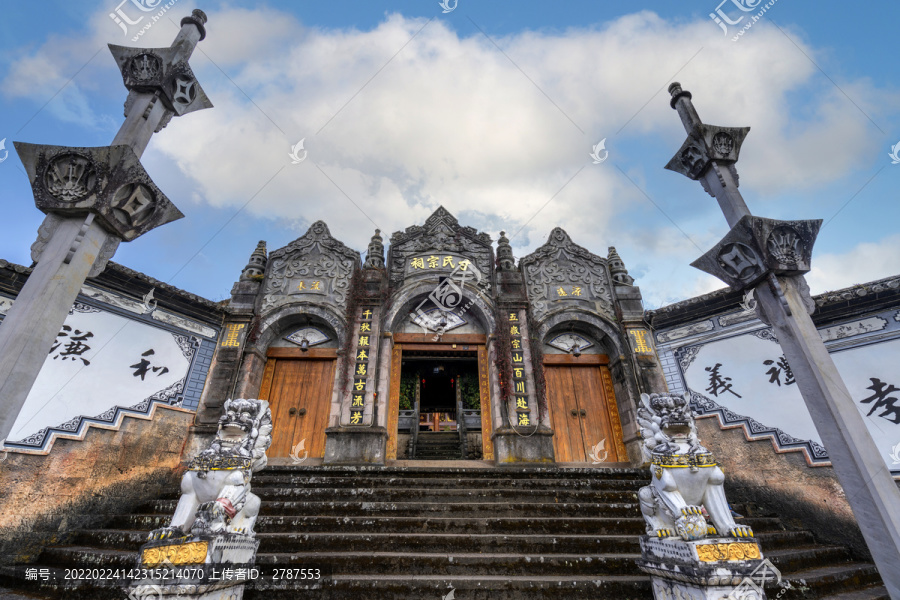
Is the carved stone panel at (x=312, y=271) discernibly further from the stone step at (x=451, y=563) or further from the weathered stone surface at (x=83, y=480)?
the stone step at (x=451, y=563)

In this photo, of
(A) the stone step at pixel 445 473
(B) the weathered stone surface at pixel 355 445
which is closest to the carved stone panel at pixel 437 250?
(B) the weathered stone surface at pixel 355 445

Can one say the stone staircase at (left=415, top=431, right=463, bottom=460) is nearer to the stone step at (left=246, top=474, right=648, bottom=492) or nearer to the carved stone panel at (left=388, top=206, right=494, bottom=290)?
the carved stone panel at (left=388, top=206, right=494, bottom=290)

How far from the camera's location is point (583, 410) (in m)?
9.82

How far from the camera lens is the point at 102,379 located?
7059mm

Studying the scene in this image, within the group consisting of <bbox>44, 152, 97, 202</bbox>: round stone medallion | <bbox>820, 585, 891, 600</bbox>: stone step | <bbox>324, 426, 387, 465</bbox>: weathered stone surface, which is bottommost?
<bbox>820, 585, 891, 600</bbox>: stone step

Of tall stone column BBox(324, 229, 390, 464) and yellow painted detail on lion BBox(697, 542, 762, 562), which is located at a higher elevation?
tall stone column BBox(324, 229, 390, 464)

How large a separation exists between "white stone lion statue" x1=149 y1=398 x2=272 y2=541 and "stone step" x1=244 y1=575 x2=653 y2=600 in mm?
815

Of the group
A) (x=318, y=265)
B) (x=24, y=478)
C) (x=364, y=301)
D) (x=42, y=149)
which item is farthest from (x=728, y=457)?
(x=24, y=478)

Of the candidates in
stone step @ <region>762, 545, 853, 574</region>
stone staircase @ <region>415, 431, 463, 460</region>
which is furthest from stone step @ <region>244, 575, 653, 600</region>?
stone staircase @ <region>415, 431, 463, 460</region>

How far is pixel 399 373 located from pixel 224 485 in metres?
6.21

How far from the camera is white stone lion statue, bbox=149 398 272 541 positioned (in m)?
3.49

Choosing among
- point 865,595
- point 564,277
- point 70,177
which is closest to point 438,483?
point 865,595

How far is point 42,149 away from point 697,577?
23.5 ft

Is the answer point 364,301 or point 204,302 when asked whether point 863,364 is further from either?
point 204,302
